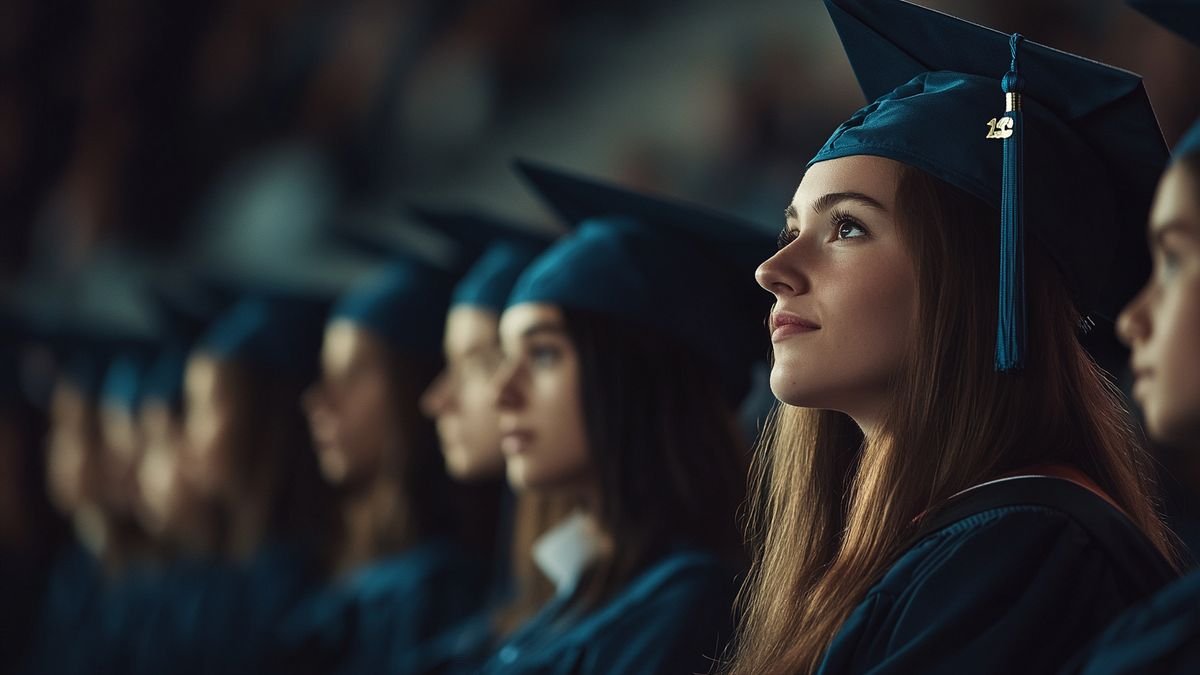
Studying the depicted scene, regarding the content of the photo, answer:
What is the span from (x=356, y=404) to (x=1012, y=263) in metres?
2.71

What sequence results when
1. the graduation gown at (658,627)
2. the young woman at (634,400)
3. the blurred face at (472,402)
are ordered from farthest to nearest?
the blurred face at (472,402), the young woman at (634,400), the graduation gown at (658,627)

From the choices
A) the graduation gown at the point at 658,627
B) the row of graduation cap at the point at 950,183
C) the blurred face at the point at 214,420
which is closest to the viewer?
the row of graduation cap at the point at 950,183

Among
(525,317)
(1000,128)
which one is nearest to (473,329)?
(525,317)

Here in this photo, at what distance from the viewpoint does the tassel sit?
1.58 meters

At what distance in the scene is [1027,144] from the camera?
5.55ft

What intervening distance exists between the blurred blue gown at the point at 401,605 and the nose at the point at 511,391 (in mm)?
1271

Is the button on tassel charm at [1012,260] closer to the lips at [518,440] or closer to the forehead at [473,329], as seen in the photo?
the lips at [518,440]

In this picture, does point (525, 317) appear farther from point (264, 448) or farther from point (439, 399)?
point (264, 448)

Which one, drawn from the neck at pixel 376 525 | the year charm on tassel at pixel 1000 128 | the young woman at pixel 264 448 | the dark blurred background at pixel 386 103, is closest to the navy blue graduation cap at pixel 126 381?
the young woman at pixel 264 448

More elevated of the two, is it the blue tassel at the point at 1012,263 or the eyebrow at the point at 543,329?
the blue tassel at the point at 1012,263

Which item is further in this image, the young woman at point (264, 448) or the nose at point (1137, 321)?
the young woman at point (264, 448)

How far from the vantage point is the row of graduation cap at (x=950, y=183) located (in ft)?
4.83

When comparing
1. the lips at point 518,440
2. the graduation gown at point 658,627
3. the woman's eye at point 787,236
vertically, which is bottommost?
the graduation gown at point 658,627

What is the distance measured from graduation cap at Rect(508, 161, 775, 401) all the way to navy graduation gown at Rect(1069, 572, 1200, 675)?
1357 mm
